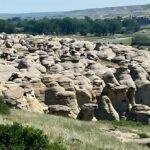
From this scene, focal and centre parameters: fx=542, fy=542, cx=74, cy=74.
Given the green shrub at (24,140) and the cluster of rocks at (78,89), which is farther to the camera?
the cluster of rocks at (78,89)

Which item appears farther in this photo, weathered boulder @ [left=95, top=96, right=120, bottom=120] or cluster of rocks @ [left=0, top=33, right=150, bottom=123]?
weathered boulder @ [left=95, top=96, right=120, bottom=120]

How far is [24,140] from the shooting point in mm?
15164

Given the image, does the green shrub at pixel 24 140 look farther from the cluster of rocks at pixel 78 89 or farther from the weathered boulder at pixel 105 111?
the weathered boulder at pixel 105 111

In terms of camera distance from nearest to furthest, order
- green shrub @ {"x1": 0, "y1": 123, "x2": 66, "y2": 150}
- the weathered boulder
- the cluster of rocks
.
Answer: green shrub @ {"x1": 0, "y1": 123, "x2": 66, "y2": 150}
the cluster of rocks
the weathered boulder

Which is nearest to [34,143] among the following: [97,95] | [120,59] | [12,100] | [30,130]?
[30,130]

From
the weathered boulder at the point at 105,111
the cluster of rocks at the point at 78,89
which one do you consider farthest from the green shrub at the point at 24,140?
the weathered boulder at the point at 105,111

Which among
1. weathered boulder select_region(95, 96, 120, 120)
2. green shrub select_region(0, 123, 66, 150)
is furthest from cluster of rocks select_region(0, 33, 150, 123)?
green shrub select_region(0, 123, 66, 150)

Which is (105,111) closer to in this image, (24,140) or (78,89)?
(78,89)

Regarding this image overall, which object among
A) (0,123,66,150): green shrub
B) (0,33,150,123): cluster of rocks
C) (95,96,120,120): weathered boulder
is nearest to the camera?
(0,123,66,150): green shrub

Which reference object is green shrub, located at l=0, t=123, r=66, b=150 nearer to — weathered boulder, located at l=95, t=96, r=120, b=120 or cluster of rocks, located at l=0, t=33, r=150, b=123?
cluster of rocks, located at l=0, t=33, r=150, b=123

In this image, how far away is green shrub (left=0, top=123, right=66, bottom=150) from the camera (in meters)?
14.8

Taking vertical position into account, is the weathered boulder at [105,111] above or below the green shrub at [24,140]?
below

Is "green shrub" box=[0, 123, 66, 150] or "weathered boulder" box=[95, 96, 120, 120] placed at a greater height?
"green shrub" box=[0, 123, 66, 150]

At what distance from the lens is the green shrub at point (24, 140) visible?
14.8 m
